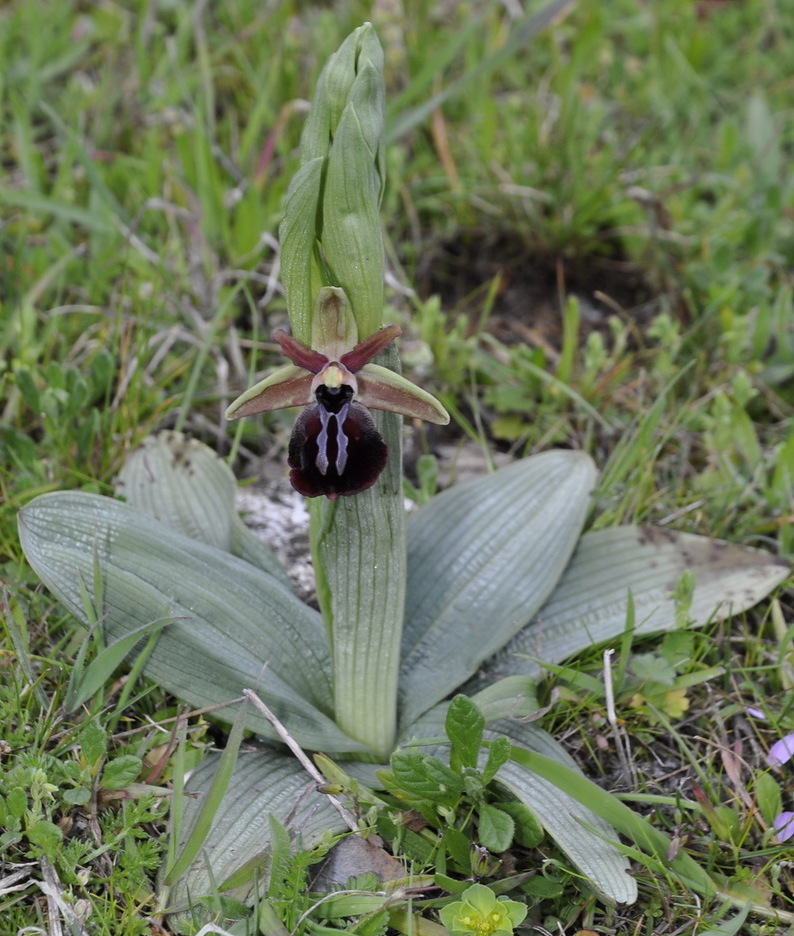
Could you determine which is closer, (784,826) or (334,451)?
(334,451)

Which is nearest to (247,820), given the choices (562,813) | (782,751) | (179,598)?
(179,598)

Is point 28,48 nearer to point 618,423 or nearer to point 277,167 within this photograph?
point 277,167

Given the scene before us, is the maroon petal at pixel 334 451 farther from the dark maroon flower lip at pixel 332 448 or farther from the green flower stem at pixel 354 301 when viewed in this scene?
the green flower stem at pixel 354 301

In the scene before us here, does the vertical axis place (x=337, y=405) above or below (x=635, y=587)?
above

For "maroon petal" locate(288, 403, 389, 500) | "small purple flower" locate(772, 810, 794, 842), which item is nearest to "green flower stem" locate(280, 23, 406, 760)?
"maroon petal" locate(288, 403, 389, 500)

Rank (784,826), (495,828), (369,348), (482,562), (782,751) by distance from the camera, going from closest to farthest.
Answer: (369,348)
(495,828)
(784,826)
(782,751)
(482,562)

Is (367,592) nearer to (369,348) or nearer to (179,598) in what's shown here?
(179,598)
